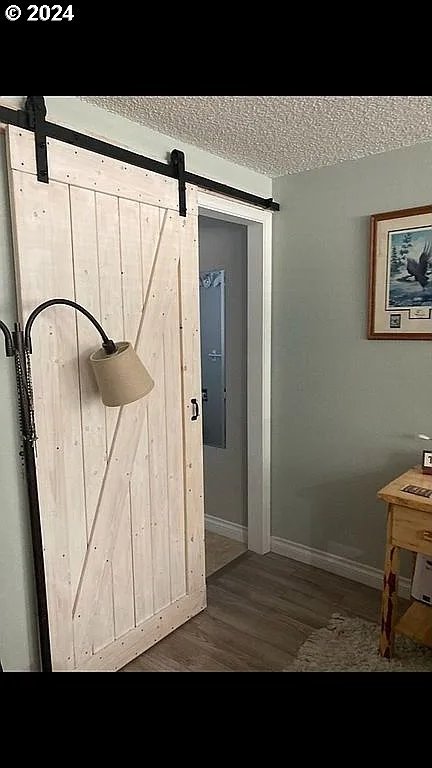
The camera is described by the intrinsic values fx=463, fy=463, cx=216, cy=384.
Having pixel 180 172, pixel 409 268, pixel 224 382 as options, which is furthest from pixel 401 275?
pixel 224 382

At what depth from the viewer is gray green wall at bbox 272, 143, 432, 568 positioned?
2.47 metres

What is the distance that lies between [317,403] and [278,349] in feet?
1.41

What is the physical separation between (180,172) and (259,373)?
1315 mm

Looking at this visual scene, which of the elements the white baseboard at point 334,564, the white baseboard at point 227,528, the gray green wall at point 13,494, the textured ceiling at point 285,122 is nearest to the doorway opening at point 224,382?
the white baseboard at point 227,528

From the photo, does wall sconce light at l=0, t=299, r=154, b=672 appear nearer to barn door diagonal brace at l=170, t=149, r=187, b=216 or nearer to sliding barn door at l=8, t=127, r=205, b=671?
sliding barn door at l=8, t=127, r=205, b=671

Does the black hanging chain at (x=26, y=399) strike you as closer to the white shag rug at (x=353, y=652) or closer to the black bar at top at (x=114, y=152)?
the black bar at top at (x=114, y=152)

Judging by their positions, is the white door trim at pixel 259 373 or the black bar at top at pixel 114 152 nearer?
the black bar at top at pixel 114 152

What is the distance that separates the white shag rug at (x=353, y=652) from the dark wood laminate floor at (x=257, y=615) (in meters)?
0.06

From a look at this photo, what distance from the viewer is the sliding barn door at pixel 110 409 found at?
5.51 ft

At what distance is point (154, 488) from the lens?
2.15 metres

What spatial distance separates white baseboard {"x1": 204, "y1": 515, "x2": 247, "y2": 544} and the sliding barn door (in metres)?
0.92
